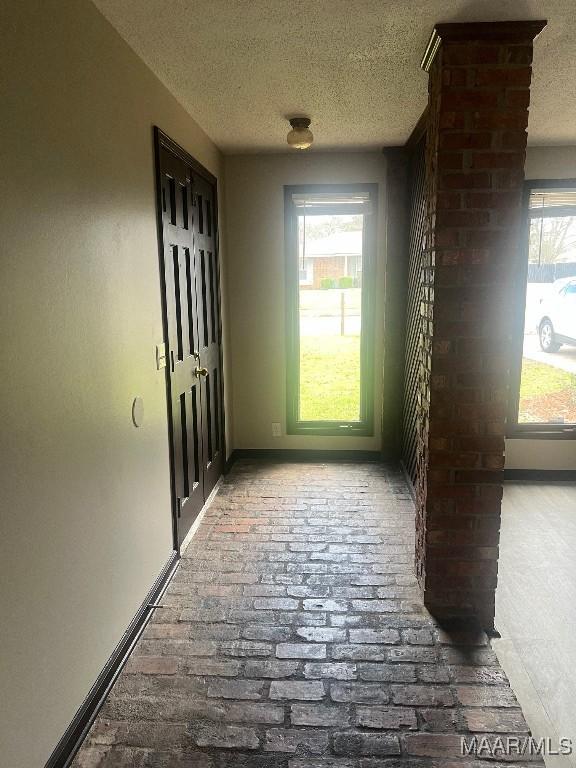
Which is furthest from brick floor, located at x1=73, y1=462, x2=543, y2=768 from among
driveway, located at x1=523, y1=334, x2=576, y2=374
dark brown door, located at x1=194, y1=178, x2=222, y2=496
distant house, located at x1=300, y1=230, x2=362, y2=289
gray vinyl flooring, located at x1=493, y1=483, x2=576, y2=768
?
distant house, located at x1=300, y1=230, x2=362, y2=289

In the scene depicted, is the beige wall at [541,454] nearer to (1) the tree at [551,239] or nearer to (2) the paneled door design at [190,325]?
(1) the tree at [551,239]

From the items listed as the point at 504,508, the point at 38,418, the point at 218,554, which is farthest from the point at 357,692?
the point at 504,508

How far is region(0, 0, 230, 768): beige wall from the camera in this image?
1387 millimetres

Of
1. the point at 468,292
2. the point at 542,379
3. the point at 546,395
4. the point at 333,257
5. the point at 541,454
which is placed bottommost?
the point at 541,454

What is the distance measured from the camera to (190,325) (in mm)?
3152

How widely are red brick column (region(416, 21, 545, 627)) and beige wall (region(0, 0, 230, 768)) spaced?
4.09 feet

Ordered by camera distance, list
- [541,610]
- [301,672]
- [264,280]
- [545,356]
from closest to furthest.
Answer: [301,672]
[541,610]
[545,356]
[264,280]

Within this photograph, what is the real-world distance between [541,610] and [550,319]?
7.65ft

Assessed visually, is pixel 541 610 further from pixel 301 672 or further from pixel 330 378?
pixel 330 378

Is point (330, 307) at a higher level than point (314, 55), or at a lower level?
lower

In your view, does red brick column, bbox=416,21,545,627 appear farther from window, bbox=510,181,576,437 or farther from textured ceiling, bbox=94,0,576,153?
window, bbox=510,181,576,437

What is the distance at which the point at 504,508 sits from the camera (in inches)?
141

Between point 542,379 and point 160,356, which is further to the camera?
point 542,379

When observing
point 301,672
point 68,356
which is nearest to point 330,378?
point 301,672
